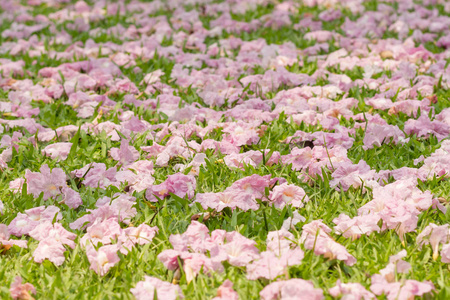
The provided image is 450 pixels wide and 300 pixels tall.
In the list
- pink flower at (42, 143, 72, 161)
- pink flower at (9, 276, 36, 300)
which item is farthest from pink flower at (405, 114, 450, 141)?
pink flower at (9, 276, 36, 300)

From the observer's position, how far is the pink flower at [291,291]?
63.9 inches

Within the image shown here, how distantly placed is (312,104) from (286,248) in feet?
5.08

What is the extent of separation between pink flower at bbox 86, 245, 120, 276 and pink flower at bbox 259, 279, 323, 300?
→ 21.2 inches

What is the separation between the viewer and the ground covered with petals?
1.86 meters

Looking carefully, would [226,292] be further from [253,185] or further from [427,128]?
[427,128]

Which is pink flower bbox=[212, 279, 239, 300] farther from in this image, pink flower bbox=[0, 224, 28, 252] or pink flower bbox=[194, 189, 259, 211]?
pink flower bbox=[0, 224, 28, 252]

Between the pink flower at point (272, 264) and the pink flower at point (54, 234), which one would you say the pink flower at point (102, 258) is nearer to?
the pink flower at point (54, 234)

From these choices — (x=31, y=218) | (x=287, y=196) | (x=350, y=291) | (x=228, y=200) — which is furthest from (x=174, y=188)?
(x=350, y=291)

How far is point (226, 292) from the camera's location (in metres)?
1.71

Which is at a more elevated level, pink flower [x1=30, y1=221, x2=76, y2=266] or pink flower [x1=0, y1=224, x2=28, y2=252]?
pink flower [x1=30, y1=221, x2=76, y2=266]

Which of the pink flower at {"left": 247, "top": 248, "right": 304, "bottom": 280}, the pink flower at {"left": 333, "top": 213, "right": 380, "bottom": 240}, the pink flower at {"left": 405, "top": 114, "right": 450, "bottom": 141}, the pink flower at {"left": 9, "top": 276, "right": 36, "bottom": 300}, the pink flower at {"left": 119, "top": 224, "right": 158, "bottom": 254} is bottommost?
the pink flower at {"left": 405, "top": 114, "right": 450, "bottom": 141}

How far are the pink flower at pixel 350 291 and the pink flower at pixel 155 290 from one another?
46 cm

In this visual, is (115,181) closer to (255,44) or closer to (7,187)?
(7,187)

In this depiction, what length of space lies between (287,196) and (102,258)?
0.78 m
